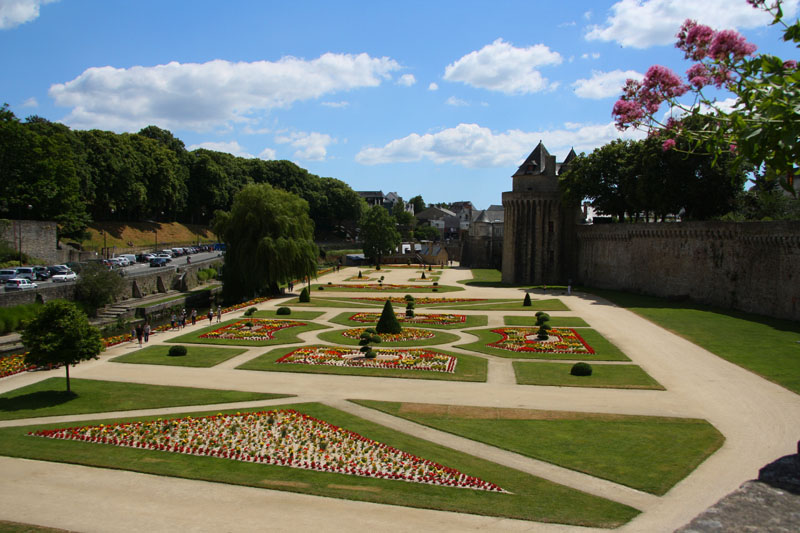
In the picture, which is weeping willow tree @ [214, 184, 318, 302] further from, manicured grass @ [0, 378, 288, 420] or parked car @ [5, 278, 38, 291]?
manicured grass @ [0, 378, 288, 420]

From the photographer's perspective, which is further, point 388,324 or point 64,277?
point 64,277

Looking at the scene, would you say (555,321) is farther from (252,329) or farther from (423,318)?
(252,329)

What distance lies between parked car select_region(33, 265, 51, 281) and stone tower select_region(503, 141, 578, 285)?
47.9 m

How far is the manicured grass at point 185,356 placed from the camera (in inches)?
1102

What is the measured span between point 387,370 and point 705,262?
33749 millimetres

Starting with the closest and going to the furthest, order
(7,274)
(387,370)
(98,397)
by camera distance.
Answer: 1. (98,397)
2. (387,370)
3. (7,274)

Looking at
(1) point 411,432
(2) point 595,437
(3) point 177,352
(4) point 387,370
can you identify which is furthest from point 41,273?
(2) point 595,437

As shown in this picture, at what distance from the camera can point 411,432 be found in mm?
18188

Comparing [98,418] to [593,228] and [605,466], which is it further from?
[593,228]

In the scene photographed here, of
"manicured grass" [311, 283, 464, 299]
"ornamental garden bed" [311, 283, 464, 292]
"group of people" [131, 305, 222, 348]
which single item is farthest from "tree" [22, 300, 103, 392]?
Result: "ornamental garden bed" [311, 283, 464, 292]

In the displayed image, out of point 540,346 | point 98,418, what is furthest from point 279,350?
point 540,346

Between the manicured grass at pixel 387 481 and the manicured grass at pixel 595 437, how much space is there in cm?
159

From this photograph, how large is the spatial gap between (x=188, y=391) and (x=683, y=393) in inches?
775

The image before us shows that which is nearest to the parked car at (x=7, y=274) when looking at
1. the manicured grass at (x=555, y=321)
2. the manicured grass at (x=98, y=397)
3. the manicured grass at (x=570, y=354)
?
the manicured grass at (x=98, y=397)
